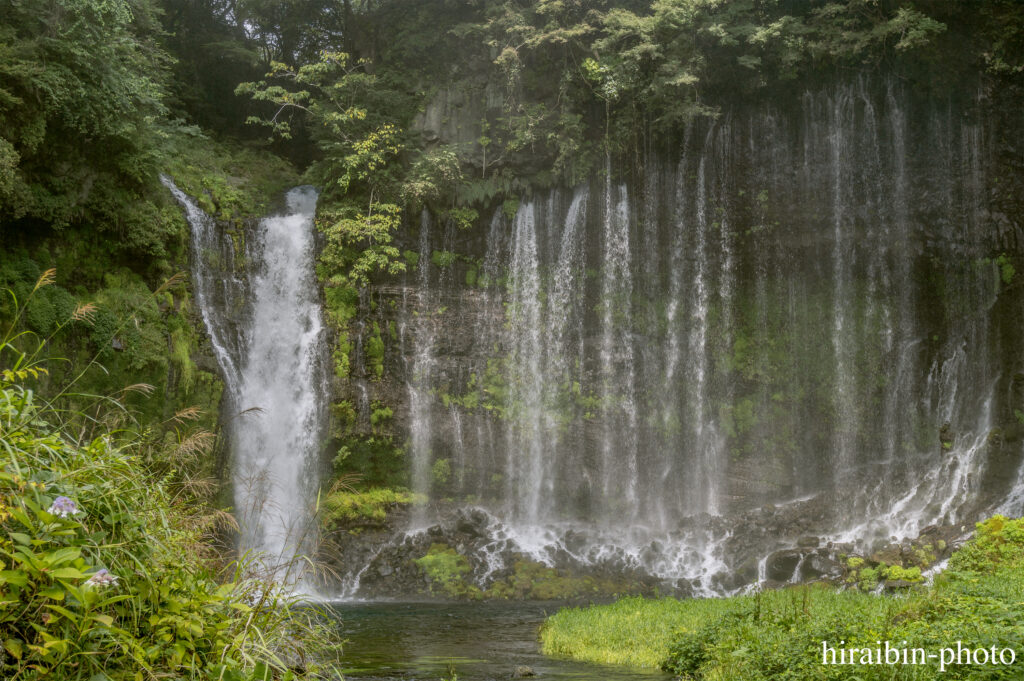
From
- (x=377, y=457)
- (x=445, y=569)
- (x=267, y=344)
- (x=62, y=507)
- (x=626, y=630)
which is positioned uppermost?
(x=267, y=344)

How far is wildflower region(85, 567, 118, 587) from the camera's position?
2.80 meters

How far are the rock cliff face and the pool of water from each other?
324cm

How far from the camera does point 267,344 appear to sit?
18.4m

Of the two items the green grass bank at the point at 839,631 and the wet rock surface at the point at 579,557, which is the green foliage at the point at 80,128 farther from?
the green grass bank at the point at 839,631

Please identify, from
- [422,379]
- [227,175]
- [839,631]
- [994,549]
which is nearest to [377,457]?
[422,379]

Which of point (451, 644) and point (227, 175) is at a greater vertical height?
point (227, 175)

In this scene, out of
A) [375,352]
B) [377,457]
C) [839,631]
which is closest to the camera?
[839,631]

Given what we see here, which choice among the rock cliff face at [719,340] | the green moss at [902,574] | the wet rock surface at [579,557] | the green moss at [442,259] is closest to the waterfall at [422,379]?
the rock cliff face at [719,340]

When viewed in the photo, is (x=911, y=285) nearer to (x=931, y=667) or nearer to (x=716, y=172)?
(x=716, y=172)

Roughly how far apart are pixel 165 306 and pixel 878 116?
59.1 ft

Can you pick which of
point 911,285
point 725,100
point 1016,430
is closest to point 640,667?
point 1016,430

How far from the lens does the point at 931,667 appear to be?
469cm

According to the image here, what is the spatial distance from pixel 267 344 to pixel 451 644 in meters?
10.4

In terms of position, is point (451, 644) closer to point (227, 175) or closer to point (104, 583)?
point (104, 583)
